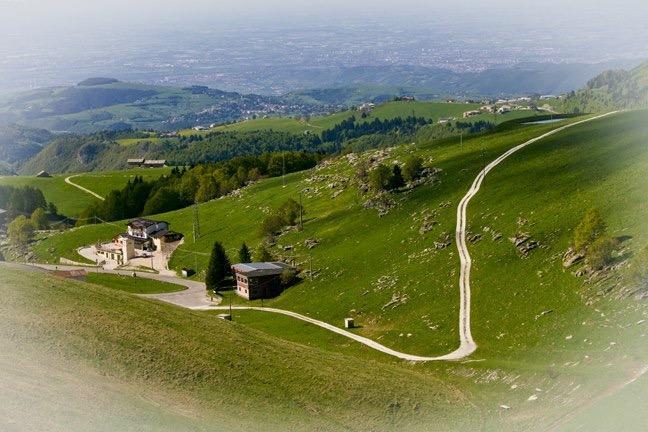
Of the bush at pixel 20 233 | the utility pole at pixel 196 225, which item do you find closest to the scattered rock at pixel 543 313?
the utility pole at pixel 196 225

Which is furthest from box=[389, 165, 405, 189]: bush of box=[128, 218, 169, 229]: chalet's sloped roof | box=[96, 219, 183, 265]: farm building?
box=[128, 218, 169, 229]: chalet's sloped roof

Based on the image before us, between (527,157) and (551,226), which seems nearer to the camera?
(551,226)

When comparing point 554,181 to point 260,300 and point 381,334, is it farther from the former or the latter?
point 260,300

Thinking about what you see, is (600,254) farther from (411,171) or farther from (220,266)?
(220,266)

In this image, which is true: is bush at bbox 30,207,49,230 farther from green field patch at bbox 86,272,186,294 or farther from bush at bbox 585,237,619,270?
bush at bbox 585,237,619,270

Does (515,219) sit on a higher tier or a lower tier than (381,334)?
higher

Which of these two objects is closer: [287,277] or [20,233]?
[287,277]

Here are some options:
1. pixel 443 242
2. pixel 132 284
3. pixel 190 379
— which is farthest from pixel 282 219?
pixel 190 379

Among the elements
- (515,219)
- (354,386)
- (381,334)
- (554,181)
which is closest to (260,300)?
(381,334)
